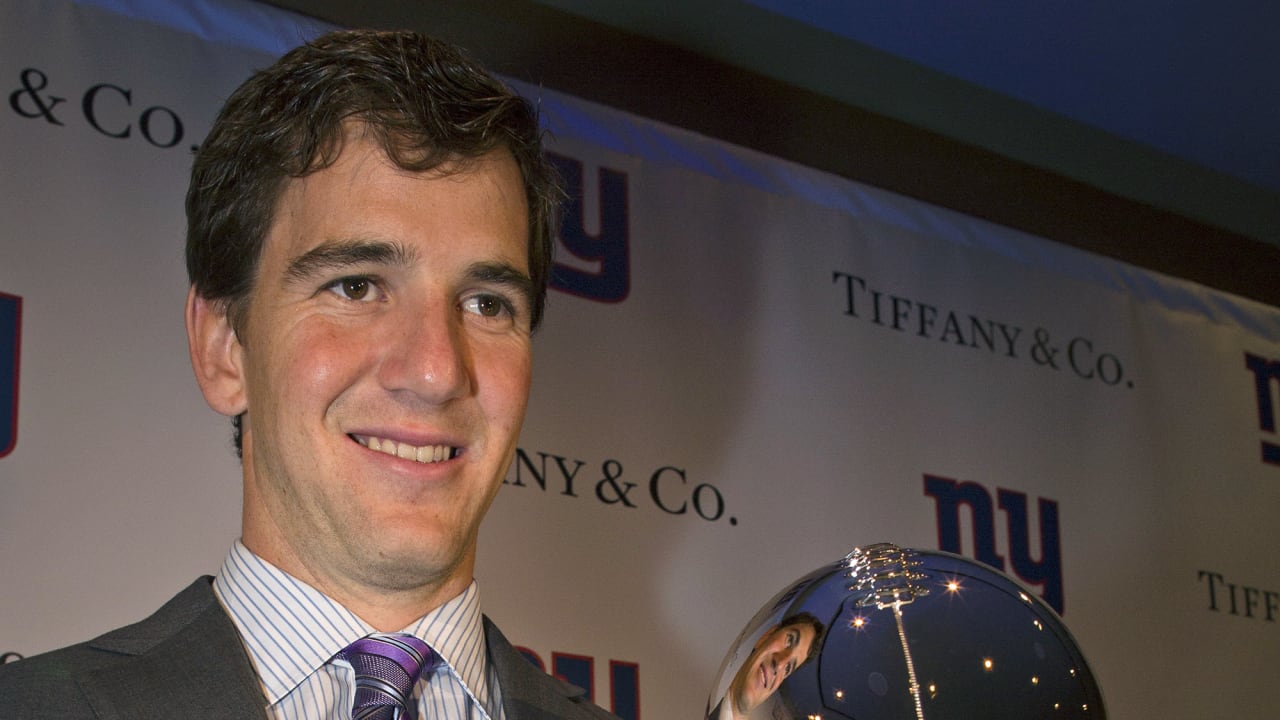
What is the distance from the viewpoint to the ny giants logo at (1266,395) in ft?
12.3

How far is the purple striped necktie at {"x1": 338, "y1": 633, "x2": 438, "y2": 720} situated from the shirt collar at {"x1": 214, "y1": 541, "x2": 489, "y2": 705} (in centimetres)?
1

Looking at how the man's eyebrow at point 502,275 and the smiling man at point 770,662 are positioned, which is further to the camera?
the man's eyebrow at point 502,275

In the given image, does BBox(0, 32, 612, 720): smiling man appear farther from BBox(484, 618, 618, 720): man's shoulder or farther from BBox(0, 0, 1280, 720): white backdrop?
BBox(0, 0, 1280, 720): white backdrop

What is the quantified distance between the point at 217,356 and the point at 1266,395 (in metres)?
2.90

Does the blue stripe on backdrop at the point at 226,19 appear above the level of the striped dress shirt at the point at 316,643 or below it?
above

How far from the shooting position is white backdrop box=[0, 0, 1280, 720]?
223 centimetres

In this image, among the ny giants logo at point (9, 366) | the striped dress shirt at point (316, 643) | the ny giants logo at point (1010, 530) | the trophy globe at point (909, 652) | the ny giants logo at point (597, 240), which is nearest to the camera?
the trophy globe at point (909, 652)

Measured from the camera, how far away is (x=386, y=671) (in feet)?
4.66

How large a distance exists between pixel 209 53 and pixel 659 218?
2.79ft

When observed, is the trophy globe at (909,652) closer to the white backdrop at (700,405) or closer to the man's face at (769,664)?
the man's face at (769,664)

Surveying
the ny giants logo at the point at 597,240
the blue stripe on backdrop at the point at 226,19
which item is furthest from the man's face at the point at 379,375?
the ny giants logo at the point at 597,240

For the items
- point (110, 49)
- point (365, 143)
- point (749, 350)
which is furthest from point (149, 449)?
point (749, 350)

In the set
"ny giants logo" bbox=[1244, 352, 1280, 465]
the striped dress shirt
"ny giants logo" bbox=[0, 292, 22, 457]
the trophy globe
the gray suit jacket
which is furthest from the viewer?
"ny giants logo" bbox=[1244, 352, 1280, 465]

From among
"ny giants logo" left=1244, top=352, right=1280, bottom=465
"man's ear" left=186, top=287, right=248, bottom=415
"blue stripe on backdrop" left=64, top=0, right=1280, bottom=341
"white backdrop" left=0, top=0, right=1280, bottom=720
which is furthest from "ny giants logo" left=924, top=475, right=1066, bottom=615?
"man's ear" left=186, top=287, right=248, bottom=415
